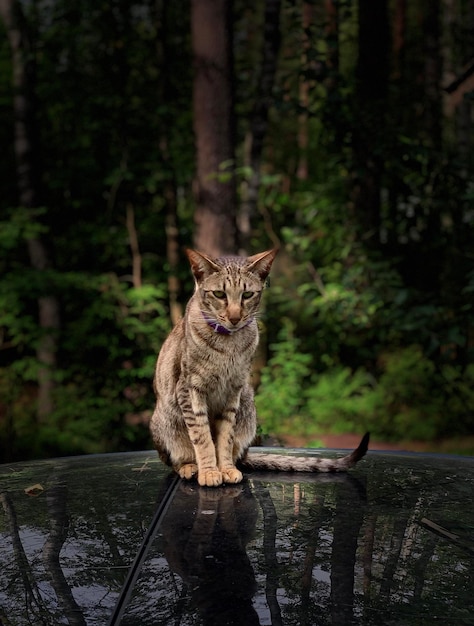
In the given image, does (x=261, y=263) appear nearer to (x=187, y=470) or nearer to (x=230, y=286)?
(x=230, y=286)

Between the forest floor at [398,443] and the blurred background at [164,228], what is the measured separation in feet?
0.21

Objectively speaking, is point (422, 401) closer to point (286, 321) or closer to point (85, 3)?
point (286, 321)

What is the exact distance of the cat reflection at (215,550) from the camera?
1.69 meters

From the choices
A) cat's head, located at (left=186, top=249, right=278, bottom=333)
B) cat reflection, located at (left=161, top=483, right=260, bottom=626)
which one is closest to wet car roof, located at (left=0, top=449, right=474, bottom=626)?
cat reflection, located at (left=161, top=483, right=260, bottom=626)

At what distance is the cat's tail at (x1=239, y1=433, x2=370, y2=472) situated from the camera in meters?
3.10

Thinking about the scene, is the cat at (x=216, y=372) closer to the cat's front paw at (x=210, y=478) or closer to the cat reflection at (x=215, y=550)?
the cat's front paw at (x=210, y=478)

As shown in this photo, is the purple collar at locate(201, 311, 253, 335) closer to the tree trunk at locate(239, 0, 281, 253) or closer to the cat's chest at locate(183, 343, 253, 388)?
the cat's chest at locate(183, 343, 253, 388)

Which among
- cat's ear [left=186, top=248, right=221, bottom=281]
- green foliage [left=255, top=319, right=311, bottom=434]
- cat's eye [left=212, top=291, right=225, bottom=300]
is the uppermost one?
cat's ear [left=186, top=248, right=221, bottom=281]

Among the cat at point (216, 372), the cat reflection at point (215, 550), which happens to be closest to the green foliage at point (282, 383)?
the cat at point (216, 372)

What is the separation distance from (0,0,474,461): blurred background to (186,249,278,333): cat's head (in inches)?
222

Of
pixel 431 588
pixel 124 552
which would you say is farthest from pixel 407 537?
pixel 124 552

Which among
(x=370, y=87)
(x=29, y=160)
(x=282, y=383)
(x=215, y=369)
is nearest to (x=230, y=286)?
(x=215, y=369)

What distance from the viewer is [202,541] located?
2.15 m

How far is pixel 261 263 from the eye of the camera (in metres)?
3.77
